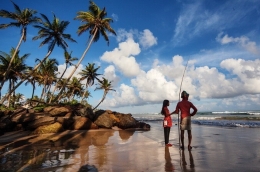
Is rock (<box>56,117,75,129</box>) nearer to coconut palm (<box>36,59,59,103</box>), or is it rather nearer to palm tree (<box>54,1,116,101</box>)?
palm tree (<box>54,1,116,101</box>)

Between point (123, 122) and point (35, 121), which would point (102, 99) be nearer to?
point (123, 122)

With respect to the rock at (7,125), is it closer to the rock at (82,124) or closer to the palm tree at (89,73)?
the rock at (82,124)

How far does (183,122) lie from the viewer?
6949mm

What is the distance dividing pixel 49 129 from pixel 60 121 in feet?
5.17

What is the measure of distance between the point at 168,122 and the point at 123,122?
9.59 m

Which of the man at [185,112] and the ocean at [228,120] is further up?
the man at [185,112]

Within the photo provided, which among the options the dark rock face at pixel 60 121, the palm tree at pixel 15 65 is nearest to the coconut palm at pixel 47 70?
the palm tree at pixel 15 65

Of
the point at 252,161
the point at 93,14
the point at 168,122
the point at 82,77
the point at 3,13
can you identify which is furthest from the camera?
the point at 82,77

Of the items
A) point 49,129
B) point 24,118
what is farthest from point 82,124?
point 24,118

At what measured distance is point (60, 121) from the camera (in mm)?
14570

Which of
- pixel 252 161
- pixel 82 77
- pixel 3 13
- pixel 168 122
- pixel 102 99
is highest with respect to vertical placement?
pixel 3 13

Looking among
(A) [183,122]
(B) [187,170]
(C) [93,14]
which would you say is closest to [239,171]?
(B) [187,170]

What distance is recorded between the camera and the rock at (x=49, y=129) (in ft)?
41.7

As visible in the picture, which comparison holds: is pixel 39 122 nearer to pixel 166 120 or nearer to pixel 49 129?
pixel 49 129
